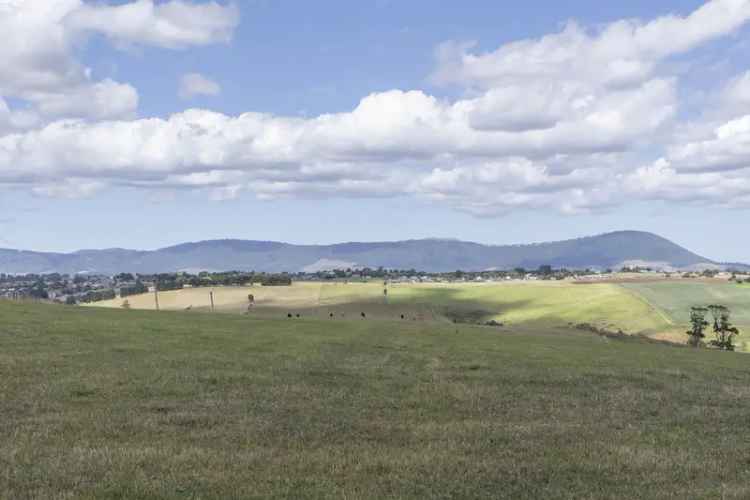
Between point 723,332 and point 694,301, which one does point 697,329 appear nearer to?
point 723,332

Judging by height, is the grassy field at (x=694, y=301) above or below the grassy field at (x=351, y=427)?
below

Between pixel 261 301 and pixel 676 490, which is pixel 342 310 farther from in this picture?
pixel 676 490

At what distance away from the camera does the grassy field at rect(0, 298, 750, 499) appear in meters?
16.6

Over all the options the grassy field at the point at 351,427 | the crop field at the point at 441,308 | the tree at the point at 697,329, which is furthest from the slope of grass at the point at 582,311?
the grassy field at the point at 351,427

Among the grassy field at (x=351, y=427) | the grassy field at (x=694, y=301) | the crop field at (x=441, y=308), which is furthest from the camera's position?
the crop field at (x=441, y=308)

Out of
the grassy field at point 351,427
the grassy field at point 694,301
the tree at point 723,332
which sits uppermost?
the grassy field at point 351,427

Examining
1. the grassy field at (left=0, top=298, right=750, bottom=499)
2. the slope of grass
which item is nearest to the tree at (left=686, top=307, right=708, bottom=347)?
the slope of grass

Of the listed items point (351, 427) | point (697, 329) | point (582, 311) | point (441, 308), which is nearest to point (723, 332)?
point (697, 329)

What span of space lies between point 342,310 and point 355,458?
14873 centimetres

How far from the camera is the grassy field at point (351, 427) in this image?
16609 millimetres

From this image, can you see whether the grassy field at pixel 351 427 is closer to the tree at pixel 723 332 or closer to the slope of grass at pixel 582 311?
the tree at pixel 723 332

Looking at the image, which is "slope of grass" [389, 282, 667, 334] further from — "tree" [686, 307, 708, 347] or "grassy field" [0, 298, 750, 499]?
"grassy field" [0, 298, 750, 499]

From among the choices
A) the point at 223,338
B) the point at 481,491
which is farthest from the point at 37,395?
the point at 223,338

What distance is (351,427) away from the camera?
2342 centimetres
